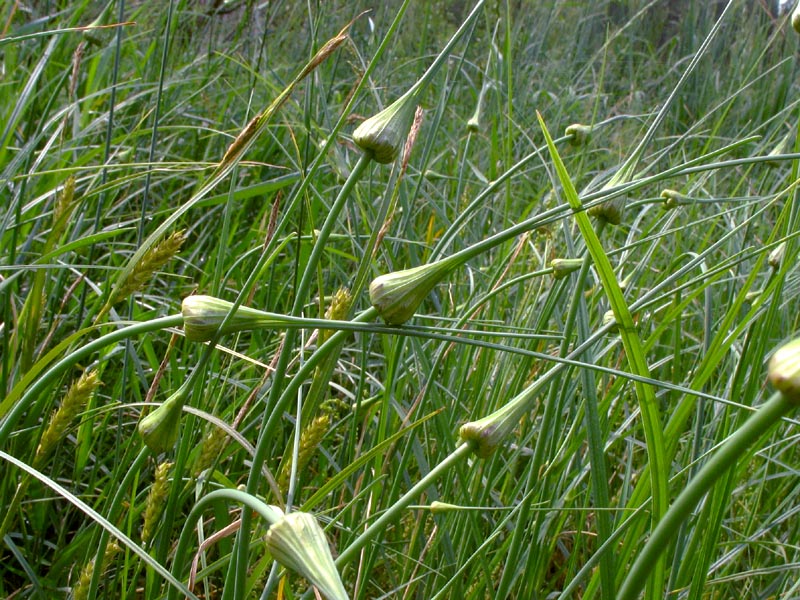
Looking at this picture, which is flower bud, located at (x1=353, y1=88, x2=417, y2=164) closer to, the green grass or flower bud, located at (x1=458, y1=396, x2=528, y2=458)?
the green grass

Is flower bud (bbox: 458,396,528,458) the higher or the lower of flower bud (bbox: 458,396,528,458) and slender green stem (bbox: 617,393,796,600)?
the lower

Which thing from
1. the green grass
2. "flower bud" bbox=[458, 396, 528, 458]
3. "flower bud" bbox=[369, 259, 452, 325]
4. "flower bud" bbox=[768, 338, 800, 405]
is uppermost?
"flower bud" bbox=[768, 338, 800, 405]

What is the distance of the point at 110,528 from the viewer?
0.48 meters

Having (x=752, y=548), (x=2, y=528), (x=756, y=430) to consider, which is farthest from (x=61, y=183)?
(x=756, y=430)

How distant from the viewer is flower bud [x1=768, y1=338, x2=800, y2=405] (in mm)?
219

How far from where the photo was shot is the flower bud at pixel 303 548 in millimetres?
315

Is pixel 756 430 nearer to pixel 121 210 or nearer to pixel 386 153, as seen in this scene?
pixel 386 153

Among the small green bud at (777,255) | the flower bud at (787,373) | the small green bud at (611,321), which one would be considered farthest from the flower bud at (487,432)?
the small green bud at (777,255)

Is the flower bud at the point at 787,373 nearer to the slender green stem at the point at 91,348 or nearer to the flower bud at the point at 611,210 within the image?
the slender green stem at the point at 91,348

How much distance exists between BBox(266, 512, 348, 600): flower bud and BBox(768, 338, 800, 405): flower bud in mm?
168

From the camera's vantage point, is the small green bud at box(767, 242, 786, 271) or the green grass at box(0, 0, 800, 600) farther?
the small green bud at box(767, 242, 786, 271)

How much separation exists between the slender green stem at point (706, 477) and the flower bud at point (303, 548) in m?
0.11

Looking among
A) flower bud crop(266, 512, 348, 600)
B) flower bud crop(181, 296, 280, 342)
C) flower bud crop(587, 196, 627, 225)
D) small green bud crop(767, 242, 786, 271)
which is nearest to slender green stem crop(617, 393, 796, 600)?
flower bud crop(266, 512, 348, 600)

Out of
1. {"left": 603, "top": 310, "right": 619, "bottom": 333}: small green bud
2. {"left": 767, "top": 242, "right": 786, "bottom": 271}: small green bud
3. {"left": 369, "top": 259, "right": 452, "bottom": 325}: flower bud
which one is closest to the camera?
{"left": 369, "top": 259, "right": 452, "bottom": 325}: flower bud
